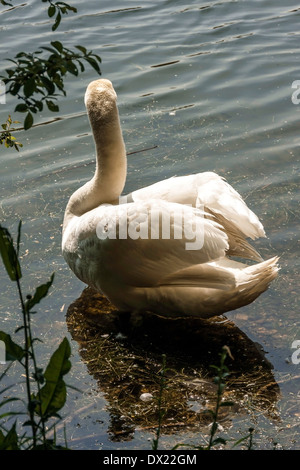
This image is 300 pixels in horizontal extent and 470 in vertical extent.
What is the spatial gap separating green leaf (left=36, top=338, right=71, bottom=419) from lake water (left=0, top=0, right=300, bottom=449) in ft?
4.26

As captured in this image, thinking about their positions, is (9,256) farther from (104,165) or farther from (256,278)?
(104,165)

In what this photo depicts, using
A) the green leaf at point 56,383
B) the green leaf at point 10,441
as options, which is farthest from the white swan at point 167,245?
the green leaf at point 10,441

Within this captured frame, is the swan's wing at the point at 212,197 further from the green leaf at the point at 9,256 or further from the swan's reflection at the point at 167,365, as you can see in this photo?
the green leaf at the point at 9,256

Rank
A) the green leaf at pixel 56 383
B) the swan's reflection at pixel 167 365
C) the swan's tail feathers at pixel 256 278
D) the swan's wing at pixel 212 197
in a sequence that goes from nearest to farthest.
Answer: the green leaf at pixel 56 383 < the swan's reflection at pixel 167 365 < the swan's tail feathers at pixel 256 278 < the swan's wing at pixel 212 197

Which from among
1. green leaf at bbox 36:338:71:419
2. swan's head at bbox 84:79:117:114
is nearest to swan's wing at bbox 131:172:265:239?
swan's head at bbox 84:79:117:114

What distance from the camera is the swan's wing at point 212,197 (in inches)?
201

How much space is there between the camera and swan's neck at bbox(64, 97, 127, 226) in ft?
18.1

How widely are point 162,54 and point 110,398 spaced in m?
6.40

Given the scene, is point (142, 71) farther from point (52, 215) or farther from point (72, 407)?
point (72, 407)

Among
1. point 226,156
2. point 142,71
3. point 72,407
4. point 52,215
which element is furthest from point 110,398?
point 142,71

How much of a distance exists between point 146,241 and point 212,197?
0.57 metres

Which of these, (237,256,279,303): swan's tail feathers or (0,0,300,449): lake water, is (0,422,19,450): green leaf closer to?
(0,0,300,449): lake water

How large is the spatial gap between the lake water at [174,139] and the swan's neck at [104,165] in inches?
28.6

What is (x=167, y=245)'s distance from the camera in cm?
490
